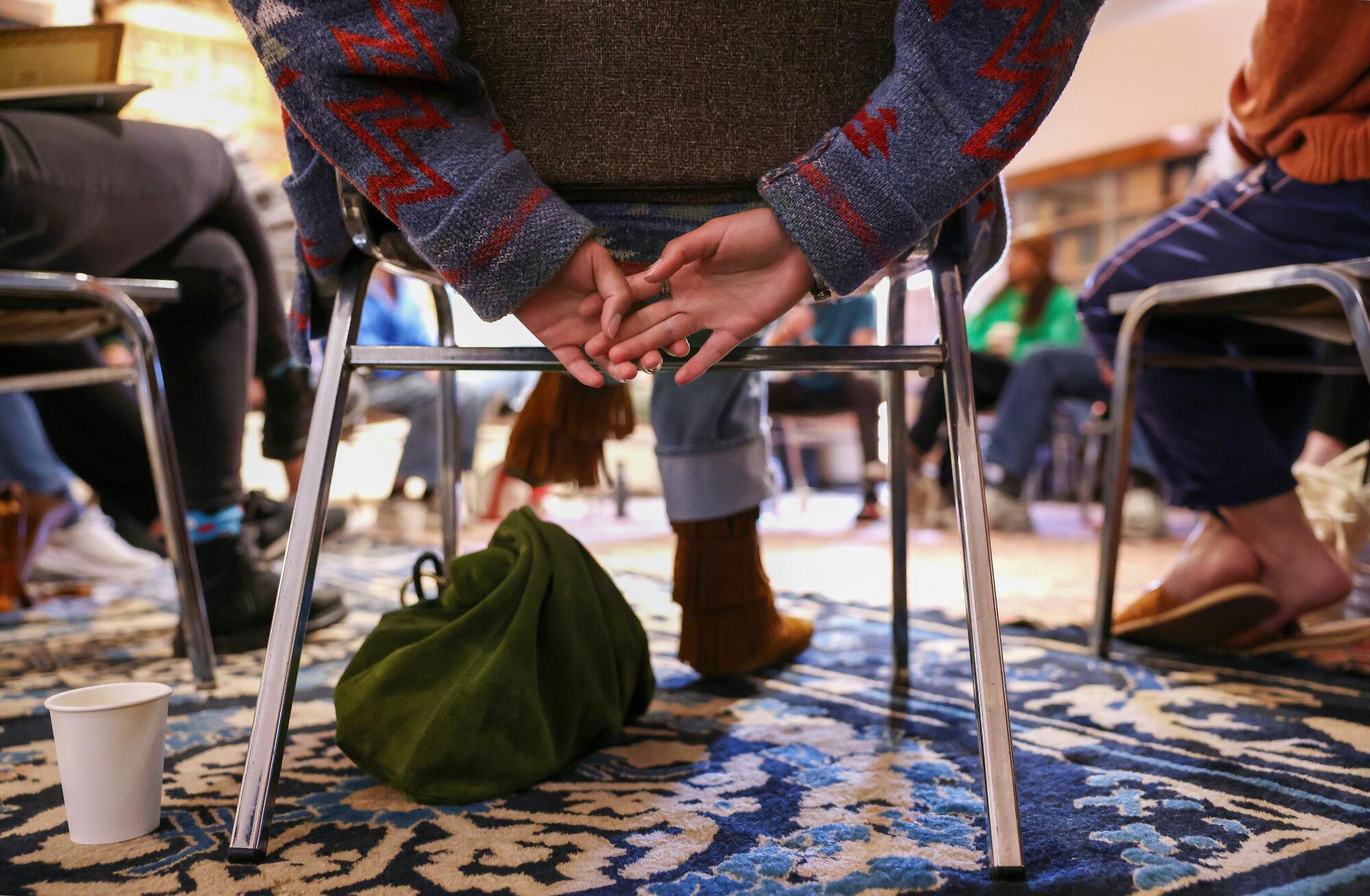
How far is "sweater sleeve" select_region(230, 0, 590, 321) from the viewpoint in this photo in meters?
0.55

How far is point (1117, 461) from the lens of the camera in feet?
3.65

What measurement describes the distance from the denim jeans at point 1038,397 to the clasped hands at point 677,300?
8.90 feet

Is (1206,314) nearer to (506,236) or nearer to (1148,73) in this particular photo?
(506,236)

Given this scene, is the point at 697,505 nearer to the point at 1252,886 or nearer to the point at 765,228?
the point at 765,228

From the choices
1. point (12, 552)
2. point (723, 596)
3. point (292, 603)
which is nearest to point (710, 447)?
point (723, 596)

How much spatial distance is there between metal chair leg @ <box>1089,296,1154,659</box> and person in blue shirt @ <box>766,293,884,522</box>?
2177 millimetres

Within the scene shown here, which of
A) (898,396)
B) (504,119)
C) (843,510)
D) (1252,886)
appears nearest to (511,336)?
(898,396)

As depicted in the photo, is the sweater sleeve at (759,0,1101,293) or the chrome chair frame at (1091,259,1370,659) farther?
the chrome chair frame at (1091,259,1370,659)

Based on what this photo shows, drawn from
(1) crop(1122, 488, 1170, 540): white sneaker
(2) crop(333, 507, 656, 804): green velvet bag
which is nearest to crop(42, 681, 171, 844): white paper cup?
(2) crop(333, 507, 656, 804): green velvet bag

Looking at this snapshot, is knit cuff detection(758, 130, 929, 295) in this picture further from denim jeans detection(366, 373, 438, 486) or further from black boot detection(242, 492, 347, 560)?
denim jeans detection(366, 373, 438, 486)

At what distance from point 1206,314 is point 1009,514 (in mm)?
2111

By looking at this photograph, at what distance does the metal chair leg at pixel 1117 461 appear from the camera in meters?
1.10

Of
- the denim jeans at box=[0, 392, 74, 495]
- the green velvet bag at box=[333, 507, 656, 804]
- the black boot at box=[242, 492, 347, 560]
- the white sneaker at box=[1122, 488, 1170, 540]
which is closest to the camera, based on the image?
the green velvet bag at box=[333, 507, 656, 804]

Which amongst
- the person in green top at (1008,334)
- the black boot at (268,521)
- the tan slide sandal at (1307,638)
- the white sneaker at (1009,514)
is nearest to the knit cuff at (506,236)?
the black boot at (268,521)
